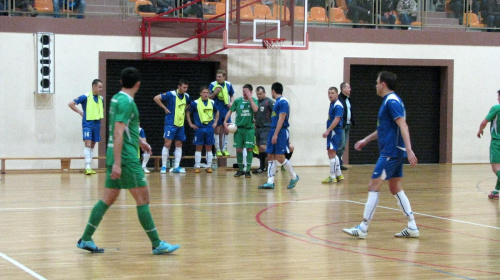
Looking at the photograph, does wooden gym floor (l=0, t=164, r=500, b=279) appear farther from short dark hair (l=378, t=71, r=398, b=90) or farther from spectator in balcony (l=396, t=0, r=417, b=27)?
spectator in balcony (l=396, t=0, r=417, b=27)

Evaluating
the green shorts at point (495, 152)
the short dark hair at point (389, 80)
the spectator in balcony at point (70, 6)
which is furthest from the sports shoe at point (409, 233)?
the spectator in balcony at point (70, 6)

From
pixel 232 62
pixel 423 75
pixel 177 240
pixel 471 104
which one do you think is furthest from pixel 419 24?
pixel 177 240

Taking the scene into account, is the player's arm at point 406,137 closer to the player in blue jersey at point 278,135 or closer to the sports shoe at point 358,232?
the sports shoe at point 358,232

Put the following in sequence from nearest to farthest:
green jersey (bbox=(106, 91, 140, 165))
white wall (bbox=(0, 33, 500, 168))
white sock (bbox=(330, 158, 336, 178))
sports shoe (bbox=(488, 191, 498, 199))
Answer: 1. green jersey (bbox=(106, 91, 140, 165))
2. sports shoe (bbox=(488, 191, 498, 199))
3. white sock (bbox=(330, 158, 336, 178))
4. white wall (bbox=(0, 33, 500, 168))

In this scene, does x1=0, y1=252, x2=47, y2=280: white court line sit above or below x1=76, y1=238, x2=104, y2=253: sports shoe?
below

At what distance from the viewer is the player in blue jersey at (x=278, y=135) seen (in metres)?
13.0

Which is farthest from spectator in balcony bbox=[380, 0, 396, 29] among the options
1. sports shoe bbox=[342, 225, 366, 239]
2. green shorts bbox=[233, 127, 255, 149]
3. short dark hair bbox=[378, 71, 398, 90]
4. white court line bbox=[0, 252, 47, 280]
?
white court line bbox=[0, 252, 47, 280]

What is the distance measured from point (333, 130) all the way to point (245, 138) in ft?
7.23

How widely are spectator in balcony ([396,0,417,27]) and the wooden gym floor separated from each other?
23.3 ft

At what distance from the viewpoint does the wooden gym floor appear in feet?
22.4

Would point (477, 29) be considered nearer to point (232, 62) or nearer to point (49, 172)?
point (232, 62)

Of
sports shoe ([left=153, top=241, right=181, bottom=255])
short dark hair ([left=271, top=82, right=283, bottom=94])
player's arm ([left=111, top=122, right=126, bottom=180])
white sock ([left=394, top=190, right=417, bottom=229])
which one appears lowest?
sports shoe ([left=153, top=241, right=181, bottom=255])

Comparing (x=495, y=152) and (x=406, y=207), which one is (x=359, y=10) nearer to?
(x=495, y=152)

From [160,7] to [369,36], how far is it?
5866 millimetres
